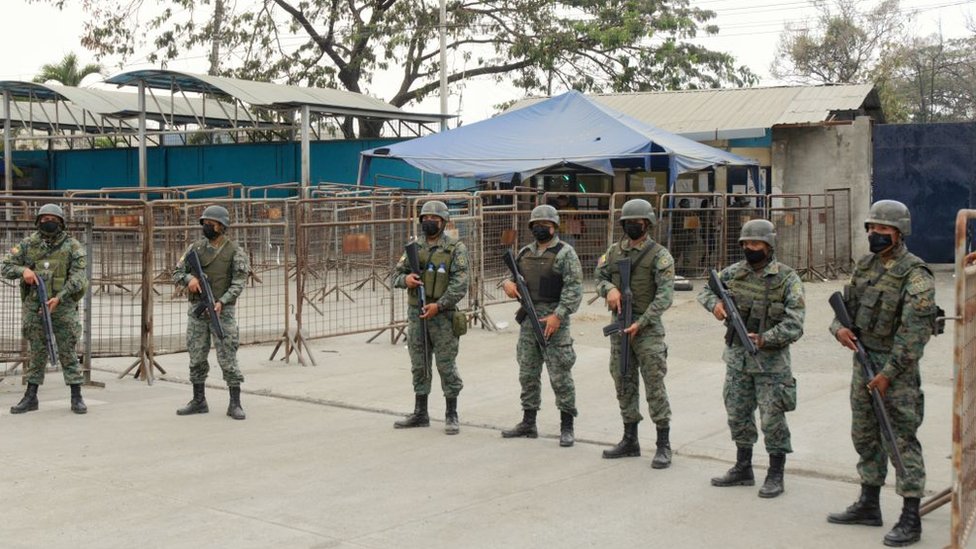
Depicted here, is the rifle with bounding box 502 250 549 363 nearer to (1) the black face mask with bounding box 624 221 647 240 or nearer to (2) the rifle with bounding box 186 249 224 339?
(1) the black face mask with bounding box 624 221 647 240

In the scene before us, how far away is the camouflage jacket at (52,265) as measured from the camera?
925 centimetres

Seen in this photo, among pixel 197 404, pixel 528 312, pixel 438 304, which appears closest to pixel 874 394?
pixel 528 312

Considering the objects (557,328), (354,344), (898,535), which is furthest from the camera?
(354,344)

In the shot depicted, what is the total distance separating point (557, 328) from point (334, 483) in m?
2.05

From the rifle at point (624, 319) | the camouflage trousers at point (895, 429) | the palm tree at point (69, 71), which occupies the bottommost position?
the camouflage trousers at point (895, 429)

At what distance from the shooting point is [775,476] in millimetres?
6758

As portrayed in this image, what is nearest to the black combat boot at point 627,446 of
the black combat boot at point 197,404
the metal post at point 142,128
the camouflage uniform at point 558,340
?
the camouflage uniform at point 558,340

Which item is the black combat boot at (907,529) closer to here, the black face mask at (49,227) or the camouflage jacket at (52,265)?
the camouflage jacket at (52,265)

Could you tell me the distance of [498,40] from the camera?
3506 centimetres

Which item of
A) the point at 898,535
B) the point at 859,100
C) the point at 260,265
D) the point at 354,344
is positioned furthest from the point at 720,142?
the point at 898,535

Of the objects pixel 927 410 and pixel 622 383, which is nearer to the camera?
pixel 622 383

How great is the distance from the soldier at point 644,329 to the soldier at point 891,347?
1534 mm

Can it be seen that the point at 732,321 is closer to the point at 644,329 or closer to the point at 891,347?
the point at 644,329

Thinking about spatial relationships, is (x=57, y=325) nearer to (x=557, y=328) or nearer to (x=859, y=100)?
(x=557, y=328)
